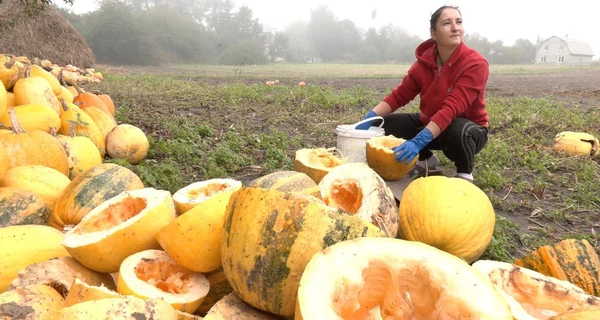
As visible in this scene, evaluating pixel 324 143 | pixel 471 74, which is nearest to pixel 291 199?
pixel 471 74

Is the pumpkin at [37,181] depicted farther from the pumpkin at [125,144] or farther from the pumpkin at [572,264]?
the pumpkin at [572,264]

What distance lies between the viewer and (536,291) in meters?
1.66

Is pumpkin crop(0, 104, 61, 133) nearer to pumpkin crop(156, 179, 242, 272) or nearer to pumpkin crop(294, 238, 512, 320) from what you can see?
pumpkin crop(156, 179, 242, 272)

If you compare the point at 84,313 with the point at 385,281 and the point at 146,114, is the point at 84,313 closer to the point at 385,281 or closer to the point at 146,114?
the point at 385,281

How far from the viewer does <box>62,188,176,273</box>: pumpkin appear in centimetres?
179

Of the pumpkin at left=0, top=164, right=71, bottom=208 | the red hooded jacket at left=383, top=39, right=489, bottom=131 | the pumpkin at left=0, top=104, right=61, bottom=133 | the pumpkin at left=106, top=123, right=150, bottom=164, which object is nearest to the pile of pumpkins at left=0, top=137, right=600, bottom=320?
the pumpkin at left=0, top=164, right=71, bottom=208

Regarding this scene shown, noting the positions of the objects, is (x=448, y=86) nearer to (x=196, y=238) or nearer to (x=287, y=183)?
(x=287, y=183)

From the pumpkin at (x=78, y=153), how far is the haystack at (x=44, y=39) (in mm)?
19765

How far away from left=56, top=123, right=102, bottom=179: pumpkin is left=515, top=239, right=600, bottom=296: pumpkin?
3313 millimetres

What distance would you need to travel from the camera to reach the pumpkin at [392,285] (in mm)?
1209

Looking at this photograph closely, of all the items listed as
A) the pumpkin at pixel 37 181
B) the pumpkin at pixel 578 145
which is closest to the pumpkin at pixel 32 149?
the pumpkin at pixel 37 181

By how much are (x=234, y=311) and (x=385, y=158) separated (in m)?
2.64

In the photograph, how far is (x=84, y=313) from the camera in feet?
4.19

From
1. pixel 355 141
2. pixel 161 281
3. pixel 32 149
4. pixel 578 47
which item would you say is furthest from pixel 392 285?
pixel 578 47
